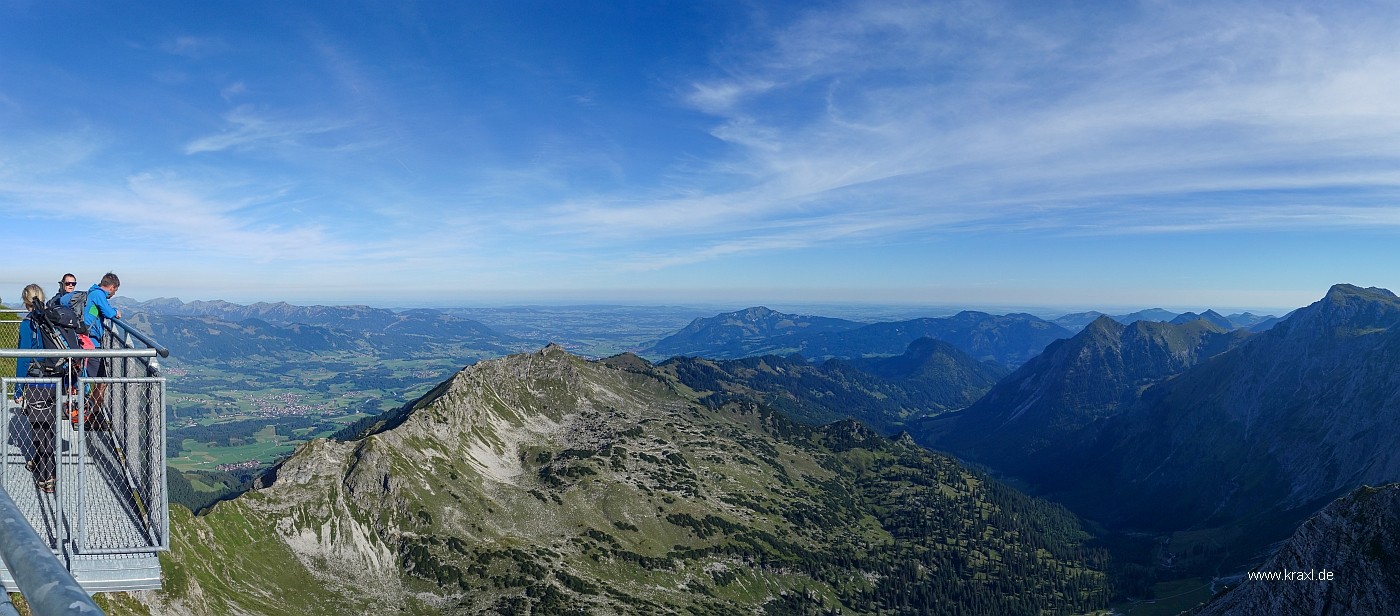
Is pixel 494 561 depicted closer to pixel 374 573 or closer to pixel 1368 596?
pixel 374 573

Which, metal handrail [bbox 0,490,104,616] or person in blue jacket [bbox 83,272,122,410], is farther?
person in blue jacket [bbox 83,272,122,410]

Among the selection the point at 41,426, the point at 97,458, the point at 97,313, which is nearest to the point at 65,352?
the point at 41,426

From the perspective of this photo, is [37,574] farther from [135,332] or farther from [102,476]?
[135,332]

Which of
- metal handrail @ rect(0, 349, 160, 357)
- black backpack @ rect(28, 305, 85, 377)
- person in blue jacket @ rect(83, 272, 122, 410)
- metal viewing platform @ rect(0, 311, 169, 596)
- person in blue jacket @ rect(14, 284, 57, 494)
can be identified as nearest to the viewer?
metal handrail @ rect(0, 349, 160, 357)

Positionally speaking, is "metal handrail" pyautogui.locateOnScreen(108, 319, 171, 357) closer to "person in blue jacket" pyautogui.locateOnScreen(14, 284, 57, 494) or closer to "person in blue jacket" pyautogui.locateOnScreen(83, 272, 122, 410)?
"person in blue jacket" pyautogui.locateOnScreen(83, 272, 122, 410)

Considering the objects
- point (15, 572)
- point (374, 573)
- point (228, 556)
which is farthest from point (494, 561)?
point (15, 572)

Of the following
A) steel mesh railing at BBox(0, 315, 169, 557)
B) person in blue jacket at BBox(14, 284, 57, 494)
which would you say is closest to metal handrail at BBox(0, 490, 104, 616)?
steel mesh railing at BBox(0, 315, 169, 557)
